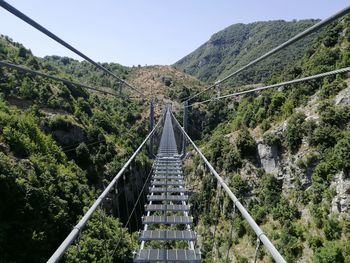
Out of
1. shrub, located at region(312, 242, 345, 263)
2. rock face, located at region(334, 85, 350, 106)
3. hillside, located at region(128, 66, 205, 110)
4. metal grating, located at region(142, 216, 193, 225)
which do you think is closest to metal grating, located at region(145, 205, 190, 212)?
metal grating, located at region(142, 216, 193, 225)

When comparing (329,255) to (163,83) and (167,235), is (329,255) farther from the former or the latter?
(163,83)

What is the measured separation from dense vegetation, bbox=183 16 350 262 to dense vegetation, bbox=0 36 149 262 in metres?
6.69

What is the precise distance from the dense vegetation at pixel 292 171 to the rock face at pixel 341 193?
82 mm

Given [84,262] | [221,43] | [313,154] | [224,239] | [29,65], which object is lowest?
[224,239]

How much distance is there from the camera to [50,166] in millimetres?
21016

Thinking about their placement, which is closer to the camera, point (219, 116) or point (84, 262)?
point (84, 262)

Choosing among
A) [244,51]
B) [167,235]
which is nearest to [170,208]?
[167,235]

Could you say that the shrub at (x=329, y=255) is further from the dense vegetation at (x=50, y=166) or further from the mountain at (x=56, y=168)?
the dense vegetation at (x=50, y=166)

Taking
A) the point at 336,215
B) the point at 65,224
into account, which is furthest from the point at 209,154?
the point at 65,224

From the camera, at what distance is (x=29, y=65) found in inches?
1458

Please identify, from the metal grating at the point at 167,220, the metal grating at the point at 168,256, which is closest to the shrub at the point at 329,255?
the metal grating at the point at 167,220

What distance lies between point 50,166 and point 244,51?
112m

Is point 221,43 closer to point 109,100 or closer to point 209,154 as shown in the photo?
point 109,100

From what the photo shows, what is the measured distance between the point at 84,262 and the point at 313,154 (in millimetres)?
15500
